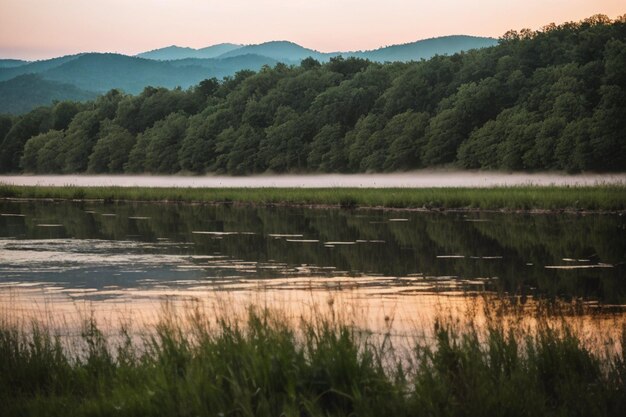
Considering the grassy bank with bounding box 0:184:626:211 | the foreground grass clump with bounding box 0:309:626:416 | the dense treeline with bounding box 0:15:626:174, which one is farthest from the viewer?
the dense treeline with bounding box 0:15:626:174

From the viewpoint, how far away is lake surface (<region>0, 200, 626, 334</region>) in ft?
70.4

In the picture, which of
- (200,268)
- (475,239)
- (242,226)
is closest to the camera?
(200,268)

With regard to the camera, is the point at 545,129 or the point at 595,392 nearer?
the point at 595,392

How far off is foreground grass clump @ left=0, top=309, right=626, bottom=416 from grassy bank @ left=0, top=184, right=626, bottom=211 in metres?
45.7

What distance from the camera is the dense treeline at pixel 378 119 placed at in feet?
346

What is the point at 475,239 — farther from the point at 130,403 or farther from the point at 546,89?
the point at 546,89

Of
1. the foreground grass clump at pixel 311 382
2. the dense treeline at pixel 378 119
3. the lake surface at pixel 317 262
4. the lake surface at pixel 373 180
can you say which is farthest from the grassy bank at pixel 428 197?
the foreground grass clump at pixel 311 382

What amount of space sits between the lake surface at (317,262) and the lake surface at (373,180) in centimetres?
4107

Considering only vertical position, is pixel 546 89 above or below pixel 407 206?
above

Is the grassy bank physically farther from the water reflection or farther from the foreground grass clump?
the foreground grass clump

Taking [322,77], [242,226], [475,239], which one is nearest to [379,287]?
[475,239]

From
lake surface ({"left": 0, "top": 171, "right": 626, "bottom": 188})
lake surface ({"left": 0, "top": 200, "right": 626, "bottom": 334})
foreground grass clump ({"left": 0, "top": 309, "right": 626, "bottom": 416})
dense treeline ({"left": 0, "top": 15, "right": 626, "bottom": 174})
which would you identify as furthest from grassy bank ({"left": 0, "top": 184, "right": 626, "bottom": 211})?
foreground grass clump ({"left": 0, "top": 309, "right": 626, "bottom": 416})

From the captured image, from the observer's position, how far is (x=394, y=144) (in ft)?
409

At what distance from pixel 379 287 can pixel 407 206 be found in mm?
42204
